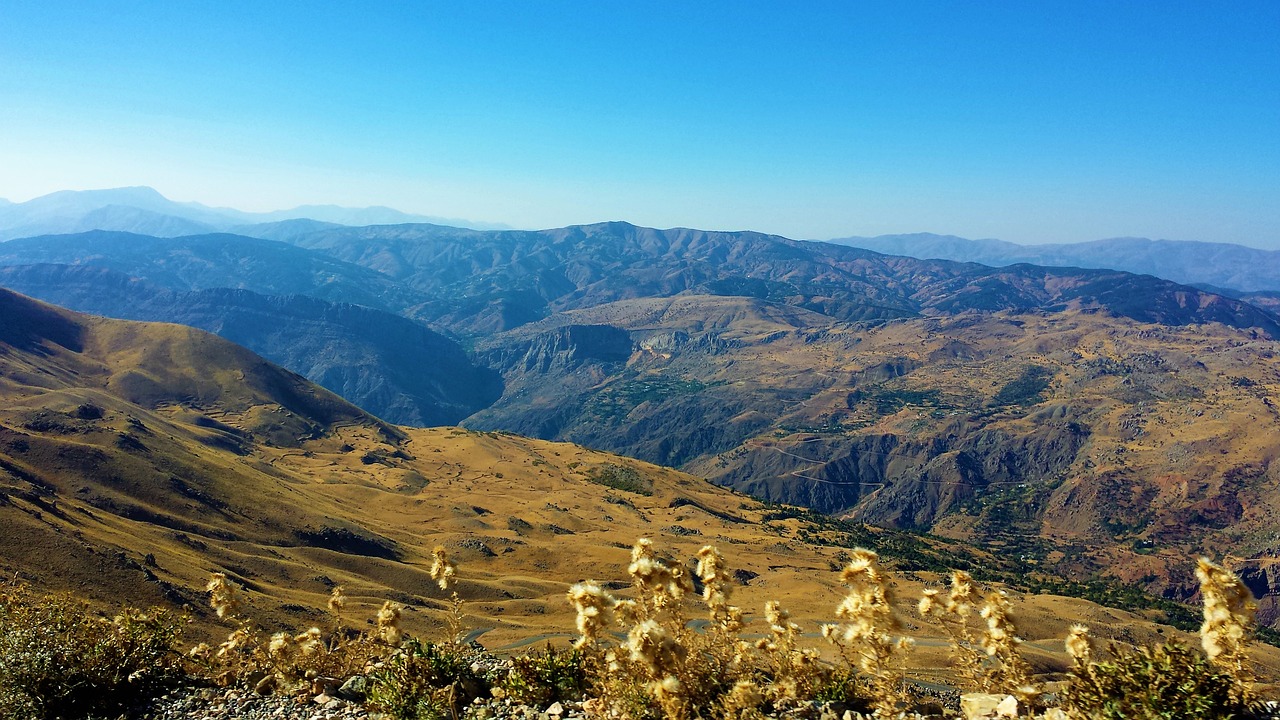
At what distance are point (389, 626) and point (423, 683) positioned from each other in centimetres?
178

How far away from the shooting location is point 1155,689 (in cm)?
780

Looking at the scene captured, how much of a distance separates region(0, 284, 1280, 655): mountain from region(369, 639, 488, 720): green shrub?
26.5m

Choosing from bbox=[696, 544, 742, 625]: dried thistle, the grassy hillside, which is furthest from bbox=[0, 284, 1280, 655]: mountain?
bbox=[696, 544, 742, 625]: dried thistle

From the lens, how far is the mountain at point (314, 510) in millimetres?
43438

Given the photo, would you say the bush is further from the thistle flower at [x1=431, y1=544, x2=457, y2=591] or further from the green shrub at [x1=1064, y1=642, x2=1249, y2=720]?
the green shrub at [x1=1064, y1=642, x2=1249, y2=720]

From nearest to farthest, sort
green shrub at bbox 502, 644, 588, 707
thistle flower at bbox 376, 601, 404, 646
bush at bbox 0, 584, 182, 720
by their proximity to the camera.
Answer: green shrub at bbox 502, 644, 588, 707 < bush at bbox 0, 584, 182, 720 < thistle flower at bbox 376, 601, 404, 646

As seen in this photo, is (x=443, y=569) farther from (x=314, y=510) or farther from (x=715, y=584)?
(x=314, y=510)

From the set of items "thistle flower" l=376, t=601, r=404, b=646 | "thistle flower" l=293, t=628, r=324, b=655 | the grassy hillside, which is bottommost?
the grassy hillside

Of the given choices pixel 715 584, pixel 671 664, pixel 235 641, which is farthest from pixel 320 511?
pixel 671 664

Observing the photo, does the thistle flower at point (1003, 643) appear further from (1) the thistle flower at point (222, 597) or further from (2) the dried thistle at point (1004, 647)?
(1) the thistle flower at point (222, 597)

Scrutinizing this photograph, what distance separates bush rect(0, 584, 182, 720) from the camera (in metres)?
10.7

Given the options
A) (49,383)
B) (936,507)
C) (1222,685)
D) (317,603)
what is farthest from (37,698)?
(936,507)

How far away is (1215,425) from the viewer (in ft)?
530

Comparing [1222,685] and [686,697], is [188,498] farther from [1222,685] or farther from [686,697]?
[1222,685]
